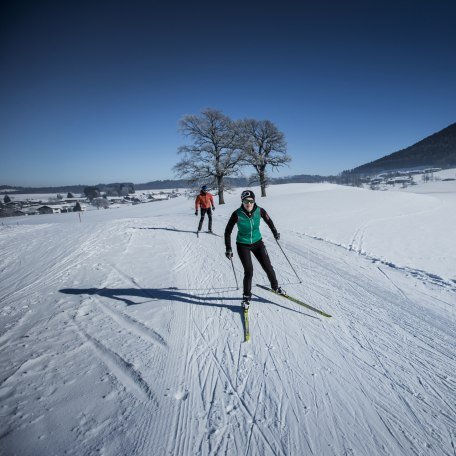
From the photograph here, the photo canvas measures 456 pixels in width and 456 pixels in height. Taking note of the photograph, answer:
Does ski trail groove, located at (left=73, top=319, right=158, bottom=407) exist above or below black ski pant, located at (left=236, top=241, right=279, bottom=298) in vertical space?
below

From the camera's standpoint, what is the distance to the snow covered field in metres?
2.63

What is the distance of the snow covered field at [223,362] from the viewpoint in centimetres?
263

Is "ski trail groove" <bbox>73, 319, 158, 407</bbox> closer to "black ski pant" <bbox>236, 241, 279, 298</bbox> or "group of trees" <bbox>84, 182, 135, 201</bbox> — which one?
"black ski pant" <bbox>236, 241, 279, 298</bbox>

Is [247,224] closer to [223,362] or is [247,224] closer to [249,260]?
[249,260]

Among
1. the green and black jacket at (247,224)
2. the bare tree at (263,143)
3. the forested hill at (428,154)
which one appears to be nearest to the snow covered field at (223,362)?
the green and black jacket at (247,224)

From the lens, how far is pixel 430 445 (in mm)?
2490

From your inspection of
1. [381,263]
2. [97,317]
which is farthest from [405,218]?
[97,317]

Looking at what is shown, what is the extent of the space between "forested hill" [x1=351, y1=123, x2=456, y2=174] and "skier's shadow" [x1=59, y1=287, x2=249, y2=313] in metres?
167

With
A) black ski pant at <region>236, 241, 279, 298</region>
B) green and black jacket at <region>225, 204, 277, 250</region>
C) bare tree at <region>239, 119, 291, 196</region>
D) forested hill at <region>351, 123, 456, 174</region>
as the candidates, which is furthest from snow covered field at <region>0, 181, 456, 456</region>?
forested hill at <region>351, 123, 456, 174</region>

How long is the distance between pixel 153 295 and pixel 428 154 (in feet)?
662

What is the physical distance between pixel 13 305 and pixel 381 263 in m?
10.3

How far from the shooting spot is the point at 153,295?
607cm

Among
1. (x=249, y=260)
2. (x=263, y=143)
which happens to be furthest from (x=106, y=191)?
(x=249, y=260)

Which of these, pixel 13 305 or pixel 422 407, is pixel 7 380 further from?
pixel 422 407
